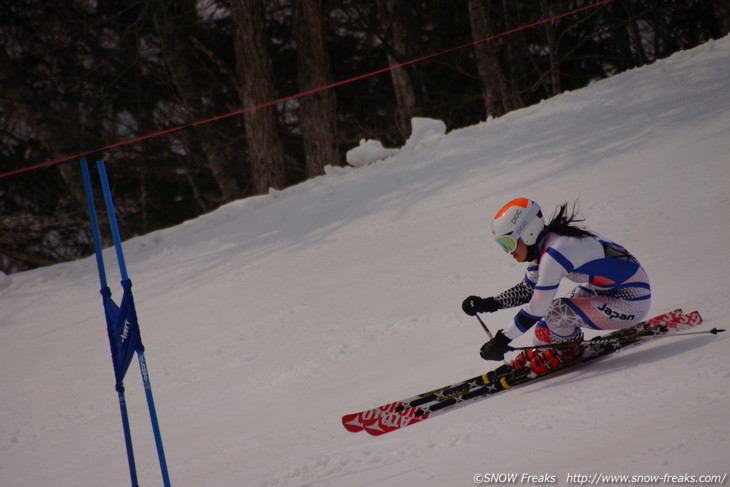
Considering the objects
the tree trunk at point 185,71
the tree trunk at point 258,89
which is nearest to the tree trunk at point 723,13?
the tree trunk at point 258,89

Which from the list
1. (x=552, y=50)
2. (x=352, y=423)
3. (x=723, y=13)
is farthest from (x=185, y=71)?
(x=352, y=423)

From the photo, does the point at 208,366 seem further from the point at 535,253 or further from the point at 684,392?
the point at 684,392

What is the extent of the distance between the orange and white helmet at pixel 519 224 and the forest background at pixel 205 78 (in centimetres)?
1138

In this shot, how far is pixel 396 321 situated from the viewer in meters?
6.20

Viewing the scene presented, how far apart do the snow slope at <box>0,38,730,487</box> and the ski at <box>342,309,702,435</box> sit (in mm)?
107

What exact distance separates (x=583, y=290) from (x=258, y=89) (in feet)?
32.4

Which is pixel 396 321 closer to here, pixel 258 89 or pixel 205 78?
pixel 258 89

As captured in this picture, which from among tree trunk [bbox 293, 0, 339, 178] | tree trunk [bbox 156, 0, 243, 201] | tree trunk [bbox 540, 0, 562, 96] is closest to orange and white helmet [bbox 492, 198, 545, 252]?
tree trunk [bbox 293, 0, 339, 178]

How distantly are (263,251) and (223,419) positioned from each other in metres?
4.06

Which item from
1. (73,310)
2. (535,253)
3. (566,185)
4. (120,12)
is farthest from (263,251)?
(120,12)

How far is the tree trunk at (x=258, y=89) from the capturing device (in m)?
12.7

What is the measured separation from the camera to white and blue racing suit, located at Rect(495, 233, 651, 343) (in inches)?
156

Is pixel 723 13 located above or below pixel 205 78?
below

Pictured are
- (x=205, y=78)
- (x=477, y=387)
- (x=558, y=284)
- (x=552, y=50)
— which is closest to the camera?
(x=558, y=284)
